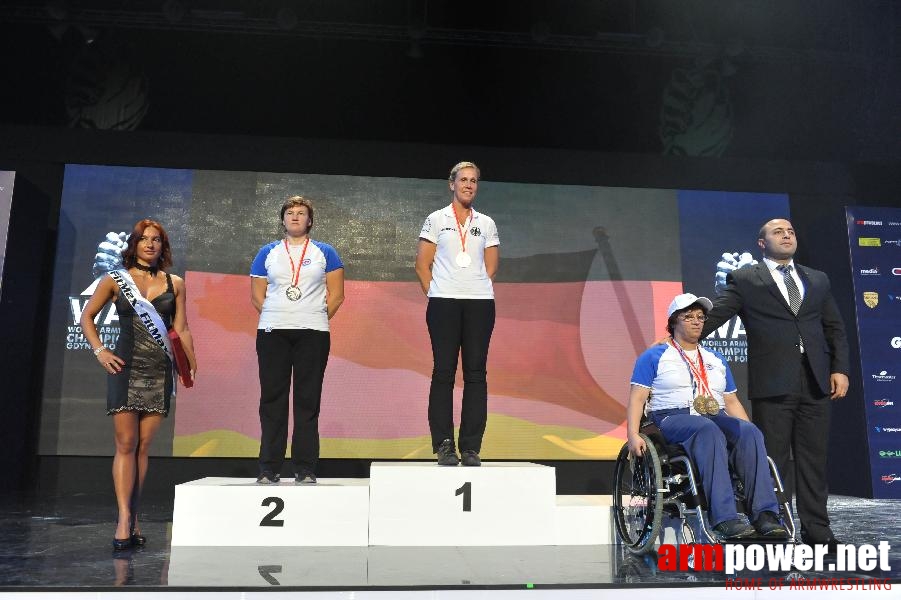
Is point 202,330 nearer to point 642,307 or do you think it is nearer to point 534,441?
point 534,441

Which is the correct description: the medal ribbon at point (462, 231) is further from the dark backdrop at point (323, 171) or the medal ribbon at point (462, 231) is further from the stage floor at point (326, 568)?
the dark backdrop at point (323, 171)

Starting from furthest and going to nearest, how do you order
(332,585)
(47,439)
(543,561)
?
(47,439) → (543,561) → (332,585)

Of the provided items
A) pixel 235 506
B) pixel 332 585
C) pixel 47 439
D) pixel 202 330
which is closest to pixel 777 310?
pixel 332 585

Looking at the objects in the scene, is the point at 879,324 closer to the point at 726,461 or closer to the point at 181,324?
the point at 726,461

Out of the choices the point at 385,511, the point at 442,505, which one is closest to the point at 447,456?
the point at 442,505

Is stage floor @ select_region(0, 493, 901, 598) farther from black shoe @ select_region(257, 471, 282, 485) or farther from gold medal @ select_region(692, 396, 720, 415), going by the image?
gold medal @ select_region(692, 396, 720, 415)

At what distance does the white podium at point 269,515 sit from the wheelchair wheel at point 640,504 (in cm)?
116

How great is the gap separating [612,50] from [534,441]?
318cm

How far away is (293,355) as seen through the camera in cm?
368

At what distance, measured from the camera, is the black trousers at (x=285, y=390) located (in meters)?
3.64

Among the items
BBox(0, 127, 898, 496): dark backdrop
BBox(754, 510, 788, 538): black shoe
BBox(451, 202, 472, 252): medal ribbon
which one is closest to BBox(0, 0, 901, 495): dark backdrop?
BBox(0, 127, 898, 496): dark backdrop

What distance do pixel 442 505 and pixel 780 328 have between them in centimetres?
175

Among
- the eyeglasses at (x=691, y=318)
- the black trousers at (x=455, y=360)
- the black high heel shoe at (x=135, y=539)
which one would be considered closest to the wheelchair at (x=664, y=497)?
the eyeglasses at (x=691, y=318)

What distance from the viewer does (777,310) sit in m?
3.55
